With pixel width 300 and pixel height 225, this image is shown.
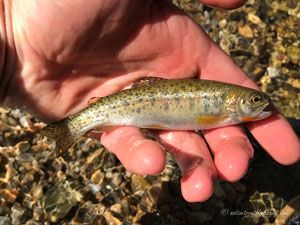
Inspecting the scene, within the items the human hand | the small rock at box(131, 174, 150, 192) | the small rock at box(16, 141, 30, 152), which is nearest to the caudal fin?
the human hand

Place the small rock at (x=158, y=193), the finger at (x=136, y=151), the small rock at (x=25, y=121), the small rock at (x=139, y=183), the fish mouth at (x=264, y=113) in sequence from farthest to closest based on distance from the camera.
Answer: the small rock at (x=25, y=121) < the small rock at (x=139, y=183) < the small rock at (x=158, y=193) < the fish mouth at (x=264, y=113) < the finger at (x=136, y=151)

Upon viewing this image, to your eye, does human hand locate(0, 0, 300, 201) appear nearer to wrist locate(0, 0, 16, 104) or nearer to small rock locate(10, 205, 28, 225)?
wrist locate(0, 0, 16, 104)

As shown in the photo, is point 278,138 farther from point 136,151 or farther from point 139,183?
point 139,183

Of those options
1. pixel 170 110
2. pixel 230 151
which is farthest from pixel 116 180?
pixel 230 151

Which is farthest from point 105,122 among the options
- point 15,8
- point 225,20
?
point 225,20

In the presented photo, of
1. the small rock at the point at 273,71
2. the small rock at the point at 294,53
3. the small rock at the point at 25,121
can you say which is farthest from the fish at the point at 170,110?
the small rock at the point at 294,53

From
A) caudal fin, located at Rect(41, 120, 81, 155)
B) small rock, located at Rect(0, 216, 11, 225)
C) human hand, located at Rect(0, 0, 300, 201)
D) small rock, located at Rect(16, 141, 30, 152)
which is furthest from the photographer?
small rock, located at Rect(16, 141, 30, 152)

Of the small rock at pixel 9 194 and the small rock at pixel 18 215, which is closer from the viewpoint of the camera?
the small rock at pixel 18 215

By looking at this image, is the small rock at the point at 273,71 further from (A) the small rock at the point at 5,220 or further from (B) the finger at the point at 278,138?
(A) the small rock at the point at 5,220
